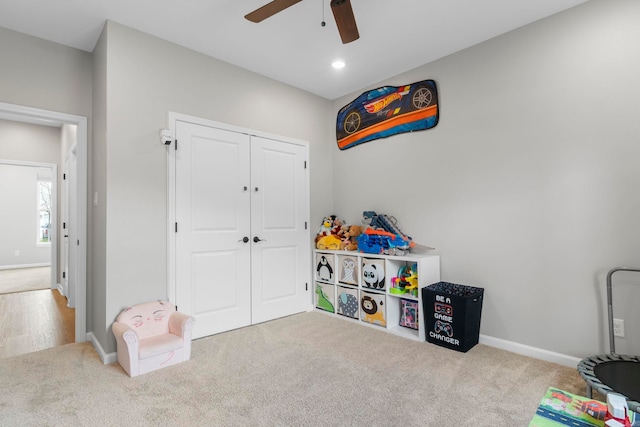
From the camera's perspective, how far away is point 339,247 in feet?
12.5

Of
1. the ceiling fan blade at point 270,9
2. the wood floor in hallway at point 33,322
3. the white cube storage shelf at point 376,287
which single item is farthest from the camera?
the white cube storage shelf at point 376,287

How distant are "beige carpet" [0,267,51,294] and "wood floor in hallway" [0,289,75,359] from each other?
42 centimetres

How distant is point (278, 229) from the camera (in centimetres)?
373

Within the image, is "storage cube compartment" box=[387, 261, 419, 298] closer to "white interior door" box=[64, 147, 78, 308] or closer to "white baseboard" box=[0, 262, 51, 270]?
"white interior door" box=[64, 147, 78, 308]

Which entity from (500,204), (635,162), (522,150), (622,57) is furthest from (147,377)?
(622,57)

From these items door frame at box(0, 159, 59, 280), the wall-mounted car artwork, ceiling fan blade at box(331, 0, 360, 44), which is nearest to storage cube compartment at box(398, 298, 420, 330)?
the wall-mounted car artwork

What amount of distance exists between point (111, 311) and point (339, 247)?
89.0 inches

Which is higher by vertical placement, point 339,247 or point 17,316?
point 339,247

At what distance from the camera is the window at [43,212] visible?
25.3ft

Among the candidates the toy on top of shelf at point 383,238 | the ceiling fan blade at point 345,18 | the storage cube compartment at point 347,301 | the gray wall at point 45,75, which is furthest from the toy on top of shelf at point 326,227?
the gray wall at point 45,75

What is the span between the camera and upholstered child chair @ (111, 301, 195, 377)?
234 centimetres

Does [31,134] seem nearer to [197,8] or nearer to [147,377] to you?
[197,8]

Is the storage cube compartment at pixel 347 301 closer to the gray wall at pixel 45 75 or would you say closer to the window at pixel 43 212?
the gray wall at pixel 45 75

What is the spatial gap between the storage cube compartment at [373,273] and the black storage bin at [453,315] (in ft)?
1.56
